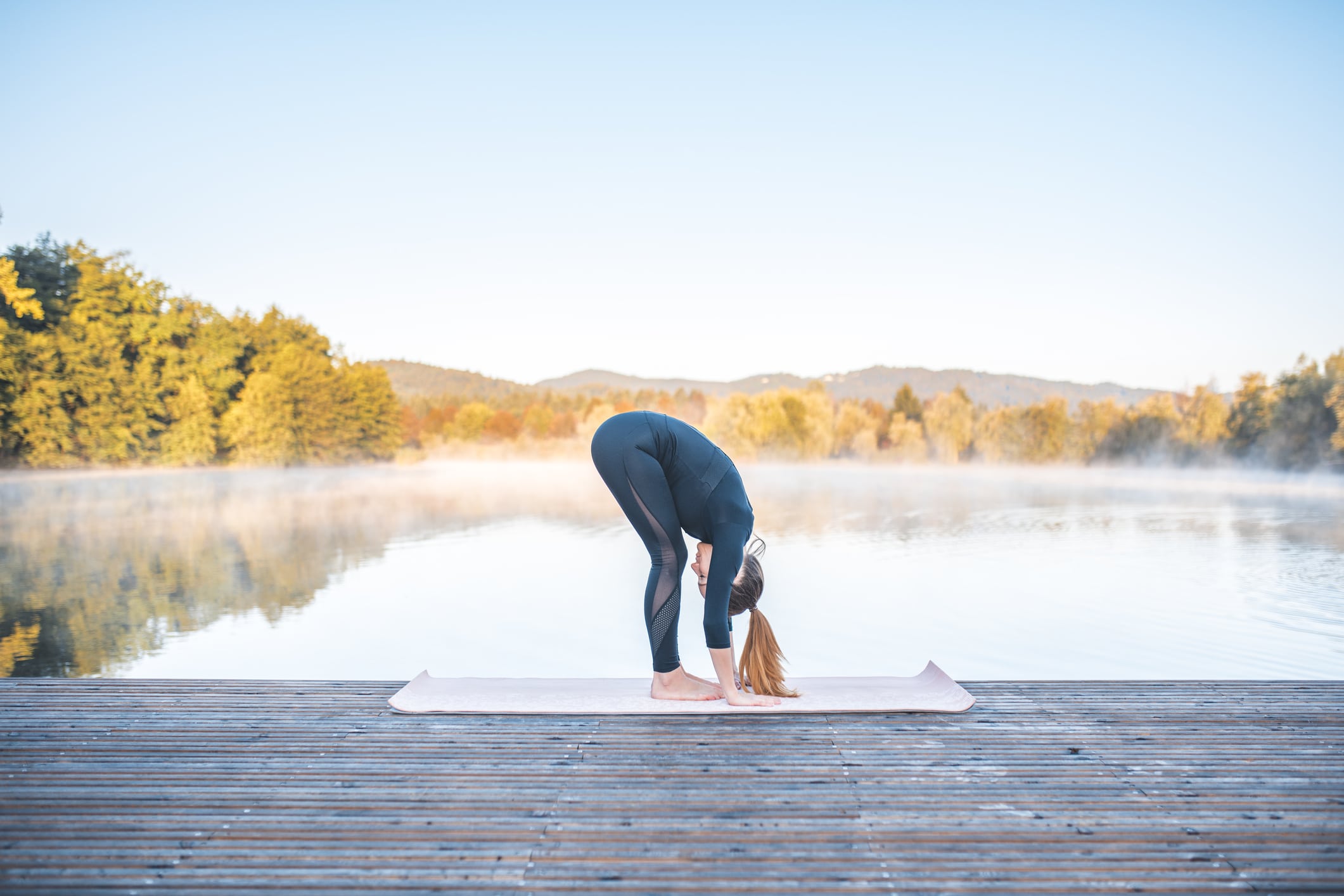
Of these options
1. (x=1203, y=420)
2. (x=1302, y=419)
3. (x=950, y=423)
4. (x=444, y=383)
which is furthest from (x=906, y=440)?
(x=444, y=383)

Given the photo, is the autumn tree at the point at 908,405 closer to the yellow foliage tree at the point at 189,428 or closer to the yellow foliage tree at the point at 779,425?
the yellow foliage tree at the point at 779,425

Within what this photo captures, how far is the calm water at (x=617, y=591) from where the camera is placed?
4910 millimetres

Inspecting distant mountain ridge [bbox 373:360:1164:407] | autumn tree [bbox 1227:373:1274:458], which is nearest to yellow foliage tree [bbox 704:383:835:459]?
distant mountain ridge [bbox 373:360:1164:407]

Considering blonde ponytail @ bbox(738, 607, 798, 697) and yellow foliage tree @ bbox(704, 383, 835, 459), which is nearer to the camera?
blonde ponytail @ bbox(738, 607, 798, 697)

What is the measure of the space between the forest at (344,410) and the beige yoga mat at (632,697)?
8.03m

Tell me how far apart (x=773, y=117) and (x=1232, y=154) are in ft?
45.4

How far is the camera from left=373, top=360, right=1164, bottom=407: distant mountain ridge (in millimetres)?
31172

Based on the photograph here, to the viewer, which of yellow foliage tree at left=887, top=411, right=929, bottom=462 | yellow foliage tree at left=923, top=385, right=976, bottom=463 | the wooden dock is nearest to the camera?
the wooden dock

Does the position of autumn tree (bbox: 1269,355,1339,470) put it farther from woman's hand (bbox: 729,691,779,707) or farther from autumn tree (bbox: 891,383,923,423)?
woman's hand (bbox: 729,691,779,707)

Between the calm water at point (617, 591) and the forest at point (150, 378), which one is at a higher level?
the forest at point (150, 378)

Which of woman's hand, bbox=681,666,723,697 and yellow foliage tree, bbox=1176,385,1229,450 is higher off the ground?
yellow foliage tree, bbox=1176,385,1229,450

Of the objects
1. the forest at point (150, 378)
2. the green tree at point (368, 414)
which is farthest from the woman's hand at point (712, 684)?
the green tree at point (368, 414)

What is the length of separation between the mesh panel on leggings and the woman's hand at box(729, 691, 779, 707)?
28 centimetres

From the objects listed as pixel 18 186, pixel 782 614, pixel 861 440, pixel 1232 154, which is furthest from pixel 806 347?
pixel 782 614
